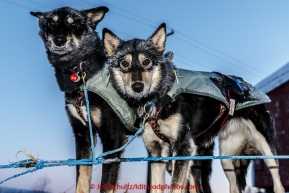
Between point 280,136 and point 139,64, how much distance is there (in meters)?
10.9

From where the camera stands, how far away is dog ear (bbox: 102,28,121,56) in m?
4.96

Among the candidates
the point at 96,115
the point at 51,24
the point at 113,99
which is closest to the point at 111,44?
the point at 113,99

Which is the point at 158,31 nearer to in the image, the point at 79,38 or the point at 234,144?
the point at 79,38

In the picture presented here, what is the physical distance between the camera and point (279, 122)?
1425 centimetres

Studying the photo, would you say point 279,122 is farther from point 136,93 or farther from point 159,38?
point 136,93

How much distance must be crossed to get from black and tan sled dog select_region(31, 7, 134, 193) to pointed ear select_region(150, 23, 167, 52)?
0.79 m

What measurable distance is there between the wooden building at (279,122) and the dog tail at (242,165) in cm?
730

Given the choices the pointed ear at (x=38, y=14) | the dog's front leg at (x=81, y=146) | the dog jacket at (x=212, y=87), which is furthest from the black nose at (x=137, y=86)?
the pointed ear at (x=38, y=14)

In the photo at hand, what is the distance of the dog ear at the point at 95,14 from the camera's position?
5355mm

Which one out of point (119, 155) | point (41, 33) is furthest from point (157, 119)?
point (41, 33)

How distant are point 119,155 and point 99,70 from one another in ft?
3.93

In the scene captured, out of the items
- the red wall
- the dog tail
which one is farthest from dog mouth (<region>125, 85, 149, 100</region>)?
the red wall

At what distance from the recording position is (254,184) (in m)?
15.2

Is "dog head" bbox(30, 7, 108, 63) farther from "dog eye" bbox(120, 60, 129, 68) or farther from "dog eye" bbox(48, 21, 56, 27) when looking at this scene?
"dog eye" bbox(120, 60, 129, 68)
